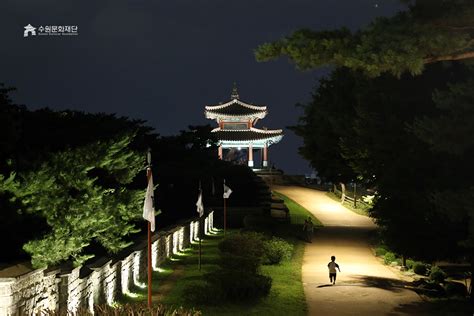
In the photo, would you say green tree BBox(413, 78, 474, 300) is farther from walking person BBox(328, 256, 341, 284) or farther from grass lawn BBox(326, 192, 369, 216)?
grass lawn BBox(326, 192, 369, 216)

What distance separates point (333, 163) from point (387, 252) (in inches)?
207

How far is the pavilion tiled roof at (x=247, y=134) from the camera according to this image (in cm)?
9181

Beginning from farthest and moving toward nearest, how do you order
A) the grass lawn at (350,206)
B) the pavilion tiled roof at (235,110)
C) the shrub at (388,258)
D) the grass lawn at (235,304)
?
the pavilion tiled roof at (235,110) → the grass lawn at (350,206) → the shrub at (388,258) → the grass lawn at (235,304)

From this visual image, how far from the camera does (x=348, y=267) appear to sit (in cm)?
3039

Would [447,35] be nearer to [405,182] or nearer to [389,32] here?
[389,32]

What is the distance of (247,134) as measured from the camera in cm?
9256

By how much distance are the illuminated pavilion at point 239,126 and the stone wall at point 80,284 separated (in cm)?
6565

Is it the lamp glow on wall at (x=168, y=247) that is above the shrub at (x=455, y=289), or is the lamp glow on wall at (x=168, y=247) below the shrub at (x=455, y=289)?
above

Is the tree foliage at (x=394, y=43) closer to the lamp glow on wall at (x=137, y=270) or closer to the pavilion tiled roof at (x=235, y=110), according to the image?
the lamp glow on wall at (x=137, y=270)

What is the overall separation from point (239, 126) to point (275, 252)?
66320 millimetres

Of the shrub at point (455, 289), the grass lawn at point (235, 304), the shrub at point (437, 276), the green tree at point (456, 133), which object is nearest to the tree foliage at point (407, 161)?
the green tree at point (456, 133)

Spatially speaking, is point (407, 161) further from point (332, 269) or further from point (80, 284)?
point (80, 284)

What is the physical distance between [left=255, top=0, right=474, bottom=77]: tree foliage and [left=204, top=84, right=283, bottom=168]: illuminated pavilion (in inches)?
3095

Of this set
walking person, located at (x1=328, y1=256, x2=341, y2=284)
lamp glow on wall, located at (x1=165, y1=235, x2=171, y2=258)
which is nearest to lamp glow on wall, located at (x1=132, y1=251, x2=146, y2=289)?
lamp glow on wall, located at (x1=165, y1=235, x2=171, y2=258)
